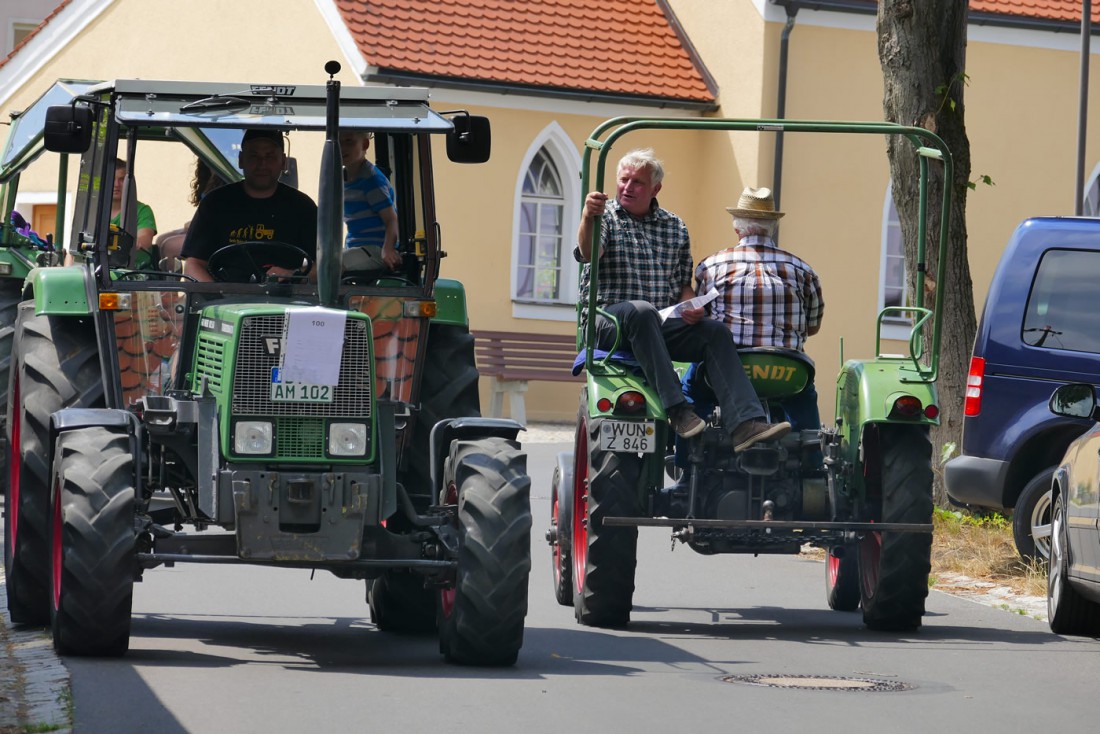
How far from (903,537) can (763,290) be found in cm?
140

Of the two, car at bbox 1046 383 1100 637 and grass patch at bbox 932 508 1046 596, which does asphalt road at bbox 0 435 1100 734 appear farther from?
grass patch at bbox 932 508 1046 596

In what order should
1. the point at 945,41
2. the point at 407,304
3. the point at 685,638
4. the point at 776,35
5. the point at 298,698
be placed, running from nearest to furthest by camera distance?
the point at 298,698 < the point at 407,304 < the point at 685,638 < the point at 945,41 < the point at 776,35

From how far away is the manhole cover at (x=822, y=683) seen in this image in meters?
8.71

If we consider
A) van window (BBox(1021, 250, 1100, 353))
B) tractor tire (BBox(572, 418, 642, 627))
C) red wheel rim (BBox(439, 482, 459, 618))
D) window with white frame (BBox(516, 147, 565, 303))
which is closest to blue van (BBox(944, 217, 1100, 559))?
van window (BBox(1021, 250, 1100, 353))

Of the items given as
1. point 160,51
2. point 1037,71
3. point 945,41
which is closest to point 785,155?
point 1037,71

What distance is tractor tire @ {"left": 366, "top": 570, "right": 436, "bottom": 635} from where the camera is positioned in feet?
33.2

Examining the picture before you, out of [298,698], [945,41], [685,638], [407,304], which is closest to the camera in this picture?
[298,698]

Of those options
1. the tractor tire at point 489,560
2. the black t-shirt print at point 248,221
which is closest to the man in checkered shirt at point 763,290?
the black t-shirt print at point 248,221

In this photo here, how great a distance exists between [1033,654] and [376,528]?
321 cm

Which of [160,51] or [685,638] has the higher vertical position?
[160,51]

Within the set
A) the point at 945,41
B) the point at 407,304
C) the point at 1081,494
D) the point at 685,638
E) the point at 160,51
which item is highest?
the point at 160,51

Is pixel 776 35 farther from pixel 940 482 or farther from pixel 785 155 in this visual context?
pixel 940 482

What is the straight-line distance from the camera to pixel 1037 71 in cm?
3266

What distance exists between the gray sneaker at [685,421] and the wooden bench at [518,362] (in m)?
19.1
